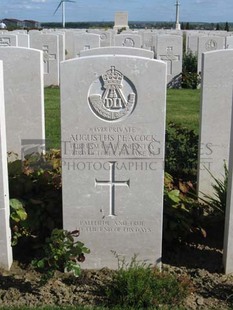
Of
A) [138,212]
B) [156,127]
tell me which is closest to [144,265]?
[138,212]

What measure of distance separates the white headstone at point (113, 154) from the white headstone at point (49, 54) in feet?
35.5

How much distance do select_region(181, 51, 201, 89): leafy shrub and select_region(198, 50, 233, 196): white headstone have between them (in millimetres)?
9029

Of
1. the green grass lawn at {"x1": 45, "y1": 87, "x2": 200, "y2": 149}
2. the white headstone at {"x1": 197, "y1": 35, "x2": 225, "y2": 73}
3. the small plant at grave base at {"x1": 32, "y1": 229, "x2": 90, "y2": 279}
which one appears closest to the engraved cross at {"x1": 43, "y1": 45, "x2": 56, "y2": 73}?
the green grass lawn at {"x1": 45, "y1": 87, "x2": 200, "y2": 149}

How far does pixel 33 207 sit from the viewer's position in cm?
447

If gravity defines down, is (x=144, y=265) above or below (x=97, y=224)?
below

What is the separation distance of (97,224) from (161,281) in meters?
0.73

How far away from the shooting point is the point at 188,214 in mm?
4625

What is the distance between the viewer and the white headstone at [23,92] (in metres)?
5.63

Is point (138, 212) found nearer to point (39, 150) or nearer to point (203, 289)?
point (203, 289)

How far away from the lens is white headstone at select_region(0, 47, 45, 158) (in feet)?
18.5

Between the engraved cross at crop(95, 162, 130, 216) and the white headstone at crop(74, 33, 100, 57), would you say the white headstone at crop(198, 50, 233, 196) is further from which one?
the white headstone at crop(74, 33, 100, 57)

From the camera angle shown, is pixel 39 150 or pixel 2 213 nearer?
pixel 2 213

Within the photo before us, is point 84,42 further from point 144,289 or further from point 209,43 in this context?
point 144,289

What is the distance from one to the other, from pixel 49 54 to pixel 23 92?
917 cm
